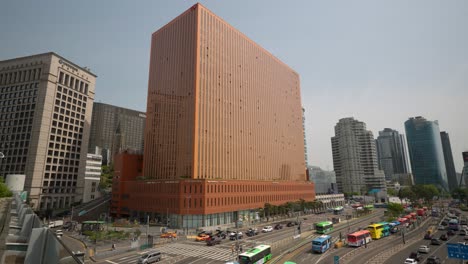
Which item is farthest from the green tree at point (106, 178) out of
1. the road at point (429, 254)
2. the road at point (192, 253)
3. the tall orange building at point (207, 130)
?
the road at point (429, 254)

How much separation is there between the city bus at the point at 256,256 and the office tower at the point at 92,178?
12090cm

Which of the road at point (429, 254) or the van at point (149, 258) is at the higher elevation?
the van at point (149, 258)

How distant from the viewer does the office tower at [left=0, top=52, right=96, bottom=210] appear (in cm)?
10744

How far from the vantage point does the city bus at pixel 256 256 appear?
3488cm

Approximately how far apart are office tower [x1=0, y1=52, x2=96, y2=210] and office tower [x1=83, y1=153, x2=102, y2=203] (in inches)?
418

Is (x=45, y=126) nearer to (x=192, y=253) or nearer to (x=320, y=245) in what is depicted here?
(x=192, y=253)

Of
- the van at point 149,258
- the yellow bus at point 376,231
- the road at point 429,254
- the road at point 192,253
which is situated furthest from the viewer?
the yellow bus at point 376,231

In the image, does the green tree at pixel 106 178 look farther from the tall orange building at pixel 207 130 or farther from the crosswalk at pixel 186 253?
the crosswalk at pixel 186 253

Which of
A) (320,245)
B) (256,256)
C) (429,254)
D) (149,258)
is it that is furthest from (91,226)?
(429,254)

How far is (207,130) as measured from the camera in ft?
292

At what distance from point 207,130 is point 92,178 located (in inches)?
3912

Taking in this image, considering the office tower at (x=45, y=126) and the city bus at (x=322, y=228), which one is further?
the office tower at (x=45, y=126)

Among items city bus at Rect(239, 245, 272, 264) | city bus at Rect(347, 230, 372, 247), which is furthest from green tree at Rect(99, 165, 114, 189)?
city bus at Rect(347, 230, 372, 247)

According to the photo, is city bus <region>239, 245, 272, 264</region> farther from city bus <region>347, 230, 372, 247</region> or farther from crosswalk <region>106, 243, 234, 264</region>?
city bus <region>347, 230, 372, 247</region>
